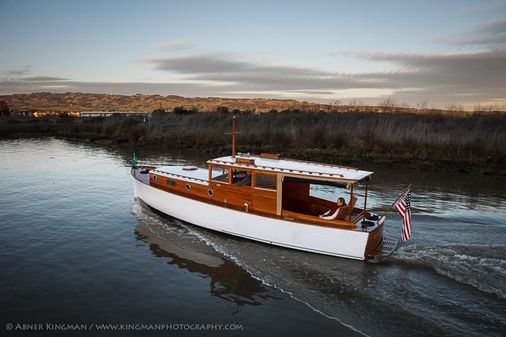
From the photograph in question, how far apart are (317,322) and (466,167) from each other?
74.1 ft

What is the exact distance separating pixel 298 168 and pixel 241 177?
2.22 meters

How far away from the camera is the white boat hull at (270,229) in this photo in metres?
11.5

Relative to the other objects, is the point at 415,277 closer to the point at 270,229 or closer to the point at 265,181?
the point at 270,229

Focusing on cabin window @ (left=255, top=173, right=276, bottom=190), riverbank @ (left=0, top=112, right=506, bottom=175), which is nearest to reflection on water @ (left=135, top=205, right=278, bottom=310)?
cabin window @ (left=255, top=173, right=276, bottom=190)

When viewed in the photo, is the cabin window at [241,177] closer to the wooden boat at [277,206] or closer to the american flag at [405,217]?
the wooden boat at [277,206]

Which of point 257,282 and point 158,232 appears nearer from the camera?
point 257,282

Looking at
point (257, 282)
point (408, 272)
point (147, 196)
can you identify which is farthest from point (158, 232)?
point (408, 272)

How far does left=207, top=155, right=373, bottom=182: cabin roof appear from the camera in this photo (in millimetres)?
11745

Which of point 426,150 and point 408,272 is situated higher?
point 426,150

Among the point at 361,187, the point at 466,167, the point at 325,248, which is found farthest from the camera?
the point at 466,167

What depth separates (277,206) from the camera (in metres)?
12.4

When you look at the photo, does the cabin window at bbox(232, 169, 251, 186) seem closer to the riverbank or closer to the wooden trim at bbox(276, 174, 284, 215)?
the wooden trim at bbox(276, 174, 284, 215)

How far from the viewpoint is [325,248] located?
11.8 meters

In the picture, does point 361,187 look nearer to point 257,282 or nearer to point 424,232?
point 424,232
